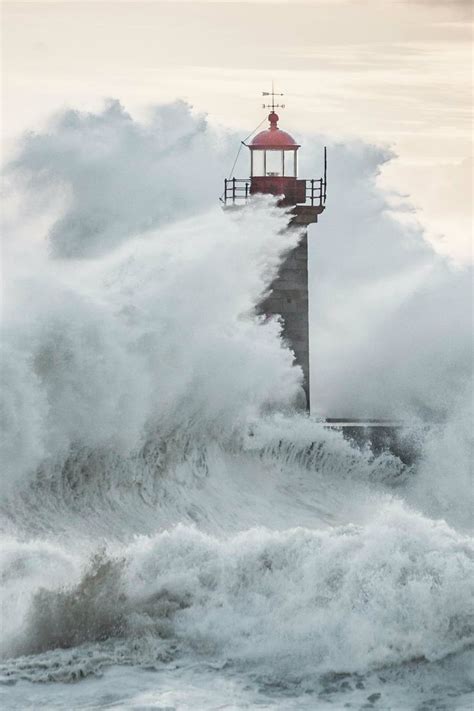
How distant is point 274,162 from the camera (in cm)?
1897

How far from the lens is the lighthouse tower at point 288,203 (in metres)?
18.7

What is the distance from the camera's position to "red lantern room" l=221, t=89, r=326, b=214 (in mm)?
18812

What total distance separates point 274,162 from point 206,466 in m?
5.00

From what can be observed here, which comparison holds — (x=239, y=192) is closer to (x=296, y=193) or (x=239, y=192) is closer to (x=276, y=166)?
(x=276, y=166)

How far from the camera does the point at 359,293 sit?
24.2 metres

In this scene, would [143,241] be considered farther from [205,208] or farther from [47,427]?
[47,427]

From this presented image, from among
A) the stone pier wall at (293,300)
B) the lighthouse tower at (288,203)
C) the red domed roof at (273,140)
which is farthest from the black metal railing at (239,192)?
the stone pier wall at (293,300)

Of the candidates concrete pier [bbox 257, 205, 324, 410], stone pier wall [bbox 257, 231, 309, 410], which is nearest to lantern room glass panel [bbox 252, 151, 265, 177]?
concrete pier [bbox 257, 205, 324, 410]

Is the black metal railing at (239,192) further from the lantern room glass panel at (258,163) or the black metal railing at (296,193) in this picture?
the lantern room glass panel at (258,163)

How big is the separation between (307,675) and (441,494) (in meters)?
7.78

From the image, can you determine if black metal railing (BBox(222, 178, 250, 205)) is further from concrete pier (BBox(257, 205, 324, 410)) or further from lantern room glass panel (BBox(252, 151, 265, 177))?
concrete pier (BBox(257, 205, 324, 410))

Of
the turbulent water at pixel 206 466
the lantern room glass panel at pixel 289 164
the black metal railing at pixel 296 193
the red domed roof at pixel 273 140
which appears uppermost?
the red domed roof at pixel 273 140

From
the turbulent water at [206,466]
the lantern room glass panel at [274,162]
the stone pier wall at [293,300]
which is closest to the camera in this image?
the turbulent water at [206,466]

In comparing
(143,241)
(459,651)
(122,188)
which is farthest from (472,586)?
(122,188)
